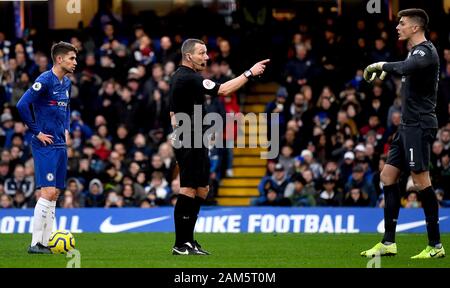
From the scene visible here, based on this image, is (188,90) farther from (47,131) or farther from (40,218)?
(40,218)

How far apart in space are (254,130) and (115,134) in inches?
126

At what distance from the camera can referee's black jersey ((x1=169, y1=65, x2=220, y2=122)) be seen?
1372 cm

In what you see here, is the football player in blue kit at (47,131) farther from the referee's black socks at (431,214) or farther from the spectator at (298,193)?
the spectator at (298,193)

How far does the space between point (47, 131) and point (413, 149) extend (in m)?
4.76

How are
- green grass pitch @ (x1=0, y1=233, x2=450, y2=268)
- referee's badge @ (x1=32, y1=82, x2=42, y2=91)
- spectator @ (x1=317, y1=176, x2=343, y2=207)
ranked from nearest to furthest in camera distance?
green grass pitch @ (x1=0, y1=233, x2=450, y2=268), referee's badge @ (x1=32, y1=82, x2=42, y2=91), spectator @ (x1=317, y1=176, x2=343, y2=207)

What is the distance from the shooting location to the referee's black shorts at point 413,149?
531 inches

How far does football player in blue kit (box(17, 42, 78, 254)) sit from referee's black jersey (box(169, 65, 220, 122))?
1.69m

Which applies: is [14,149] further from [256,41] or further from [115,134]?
[256,41]

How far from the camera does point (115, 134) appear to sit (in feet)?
83.5

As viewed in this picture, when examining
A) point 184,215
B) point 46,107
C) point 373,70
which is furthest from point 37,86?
point 373,70

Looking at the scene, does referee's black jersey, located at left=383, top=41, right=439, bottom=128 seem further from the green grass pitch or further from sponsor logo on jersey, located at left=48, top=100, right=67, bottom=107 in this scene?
sponsor logo on jersey, located at left=48, top=100, right=67, bottom=107

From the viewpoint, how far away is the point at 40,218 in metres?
14.5

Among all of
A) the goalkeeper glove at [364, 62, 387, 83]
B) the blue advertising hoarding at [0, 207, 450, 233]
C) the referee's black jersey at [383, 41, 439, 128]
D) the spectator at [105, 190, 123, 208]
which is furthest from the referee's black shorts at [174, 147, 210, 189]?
the spectator at [105, 190, 123, 208]

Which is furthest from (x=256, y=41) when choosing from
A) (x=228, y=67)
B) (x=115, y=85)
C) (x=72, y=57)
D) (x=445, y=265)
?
(x=445, y=265)
